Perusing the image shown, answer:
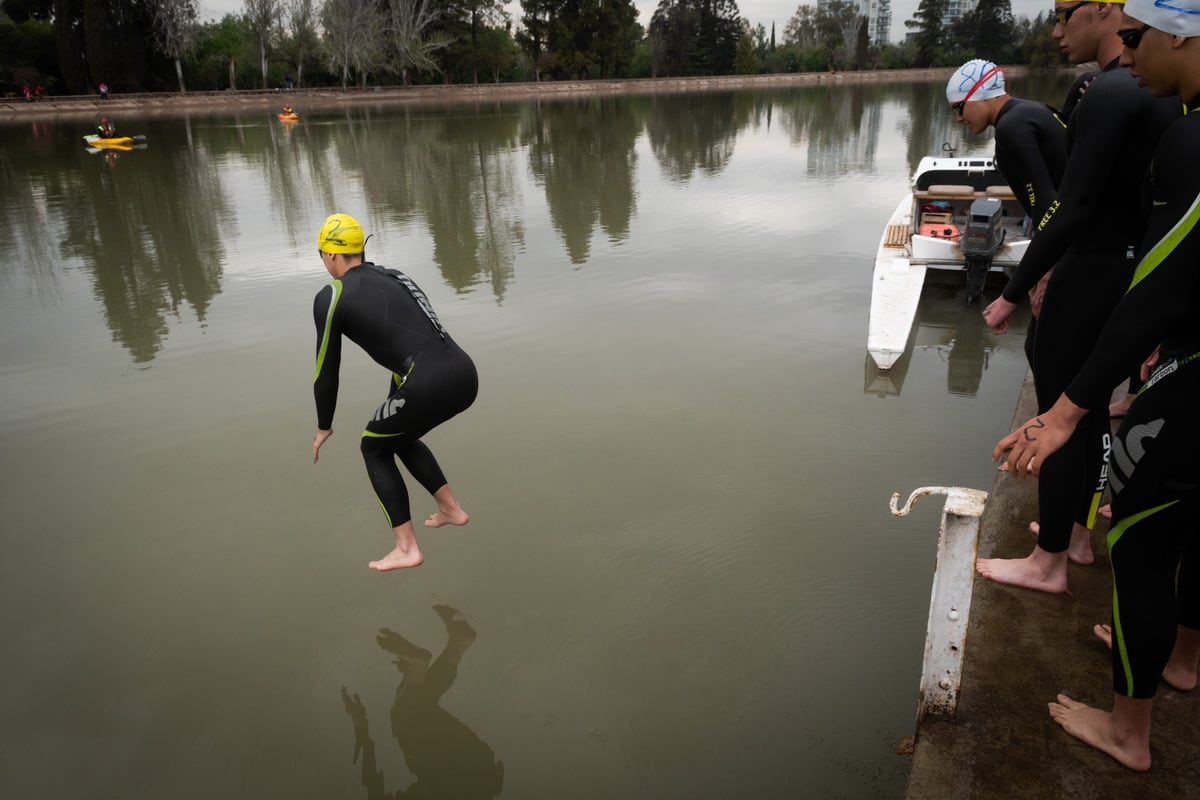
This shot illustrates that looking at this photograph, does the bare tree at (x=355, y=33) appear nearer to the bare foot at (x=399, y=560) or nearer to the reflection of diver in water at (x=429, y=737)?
the bare foot at (x=399, y=560)

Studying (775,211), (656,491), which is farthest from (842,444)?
(775,211)

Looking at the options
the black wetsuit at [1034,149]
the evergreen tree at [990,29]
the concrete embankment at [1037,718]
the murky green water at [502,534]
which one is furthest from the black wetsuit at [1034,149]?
the evergreen tree at [990,29]

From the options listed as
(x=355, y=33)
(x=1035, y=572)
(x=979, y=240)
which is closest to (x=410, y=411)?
(x=1035, y=572)

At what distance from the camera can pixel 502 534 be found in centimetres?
479

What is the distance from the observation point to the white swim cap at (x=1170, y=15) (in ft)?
5.98

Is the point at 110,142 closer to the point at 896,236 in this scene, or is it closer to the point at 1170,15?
the point at 896,236

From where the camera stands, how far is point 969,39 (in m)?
81.3

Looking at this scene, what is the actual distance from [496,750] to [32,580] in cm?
311

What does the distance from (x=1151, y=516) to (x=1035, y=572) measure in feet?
3.82

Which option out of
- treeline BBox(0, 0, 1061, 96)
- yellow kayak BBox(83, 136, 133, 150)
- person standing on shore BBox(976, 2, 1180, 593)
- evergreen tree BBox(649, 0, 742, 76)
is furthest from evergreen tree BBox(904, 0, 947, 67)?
person standing on shore BBox(976, 2, 1180, 593)

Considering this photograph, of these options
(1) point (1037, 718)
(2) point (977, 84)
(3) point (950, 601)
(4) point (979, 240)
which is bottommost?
(1) point (1037, 718)

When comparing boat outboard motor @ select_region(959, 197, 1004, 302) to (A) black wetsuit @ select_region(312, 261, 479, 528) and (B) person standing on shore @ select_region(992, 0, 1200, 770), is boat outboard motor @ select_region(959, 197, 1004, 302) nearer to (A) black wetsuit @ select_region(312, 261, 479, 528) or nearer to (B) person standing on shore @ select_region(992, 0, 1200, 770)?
(A) black wetsuit @ select_region(312, 261, 479, 528)

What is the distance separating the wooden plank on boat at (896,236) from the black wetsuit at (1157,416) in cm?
783

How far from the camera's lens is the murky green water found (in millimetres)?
3361
